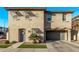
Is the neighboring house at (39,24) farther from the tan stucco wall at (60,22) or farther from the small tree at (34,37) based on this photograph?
the small tree at (34,37)

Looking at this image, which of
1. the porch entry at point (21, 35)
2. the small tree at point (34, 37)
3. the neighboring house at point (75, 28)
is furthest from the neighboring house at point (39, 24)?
the neighboring house at point (75, 28)

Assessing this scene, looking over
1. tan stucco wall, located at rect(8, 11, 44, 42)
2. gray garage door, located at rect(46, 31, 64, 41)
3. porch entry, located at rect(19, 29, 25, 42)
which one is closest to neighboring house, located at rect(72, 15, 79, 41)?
gray garage door, located at rect(46, 31, 64, 41)

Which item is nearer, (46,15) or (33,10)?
(33,10)

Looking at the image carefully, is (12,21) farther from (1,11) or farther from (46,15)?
(46,15)

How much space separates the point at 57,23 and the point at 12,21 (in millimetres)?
5735

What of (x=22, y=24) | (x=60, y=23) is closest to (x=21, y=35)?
(x=22, y=24)

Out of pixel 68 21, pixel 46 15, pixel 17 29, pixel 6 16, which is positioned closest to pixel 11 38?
pixel 17 29

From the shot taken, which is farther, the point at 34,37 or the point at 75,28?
the point at 75,28

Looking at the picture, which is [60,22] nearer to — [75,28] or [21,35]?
[75,28]

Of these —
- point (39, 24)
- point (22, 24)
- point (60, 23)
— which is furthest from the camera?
point (60, 23)

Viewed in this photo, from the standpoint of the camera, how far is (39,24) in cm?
2148

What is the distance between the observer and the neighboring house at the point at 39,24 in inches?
794

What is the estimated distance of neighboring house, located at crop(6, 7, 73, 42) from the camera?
20.2 metres
